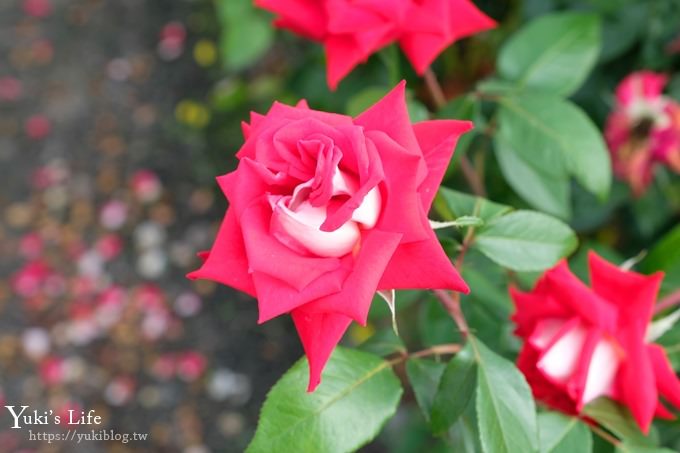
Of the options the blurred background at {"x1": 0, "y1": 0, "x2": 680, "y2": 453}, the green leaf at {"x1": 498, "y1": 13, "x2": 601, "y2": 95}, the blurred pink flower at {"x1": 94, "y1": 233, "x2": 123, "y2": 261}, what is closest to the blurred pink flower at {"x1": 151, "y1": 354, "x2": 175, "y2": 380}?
the blurred background at {"x1": 0, "y1": 0, "x2": 680, "y2": 453}

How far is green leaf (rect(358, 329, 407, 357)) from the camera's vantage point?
24.6 inches

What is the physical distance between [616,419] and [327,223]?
36cm

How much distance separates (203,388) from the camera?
162 centimetres

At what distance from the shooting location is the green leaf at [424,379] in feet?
1.92

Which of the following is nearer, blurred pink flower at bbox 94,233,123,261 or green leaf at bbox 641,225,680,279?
green leaf at bbox 641,225,680,279

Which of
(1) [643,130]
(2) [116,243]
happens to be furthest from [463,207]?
(2) [116,243]

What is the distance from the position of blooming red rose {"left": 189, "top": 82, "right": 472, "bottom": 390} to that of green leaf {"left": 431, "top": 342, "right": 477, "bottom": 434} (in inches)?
5.4

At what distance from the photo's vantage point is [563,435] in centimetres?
58

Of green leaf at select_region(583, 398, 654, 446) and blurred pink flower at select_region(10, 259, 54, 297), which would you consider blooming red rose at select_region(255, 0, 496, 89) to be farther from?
blurred pink flower at select_region(10, 259, 54, 297)

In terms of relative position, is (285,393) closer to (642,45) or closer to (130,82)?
(642,45)

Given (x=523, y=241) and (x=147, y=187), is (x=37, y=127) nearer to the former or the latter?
(x=147, y=187)

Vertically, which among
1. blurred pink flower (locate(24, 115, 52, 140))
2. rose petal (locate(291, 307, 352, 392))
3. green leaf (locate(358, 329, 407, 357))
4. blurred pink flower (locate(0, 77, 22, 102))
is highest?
rose petal (locate(291, 307, 352, 392))

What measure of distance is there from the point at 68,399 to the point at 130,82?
3.05 feet

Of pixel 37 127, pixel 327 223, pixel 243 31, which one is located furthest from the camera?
pixel 37 127
